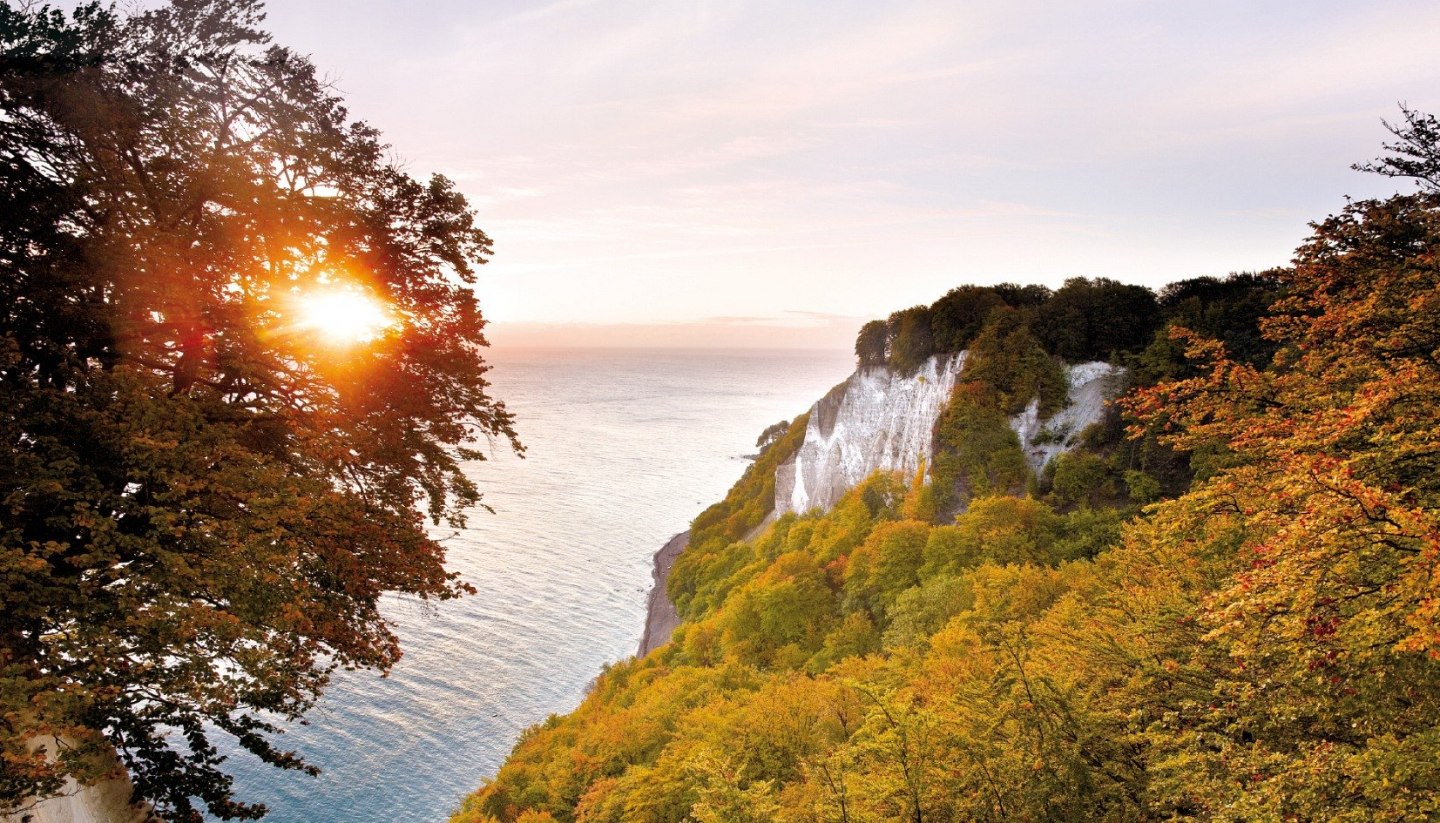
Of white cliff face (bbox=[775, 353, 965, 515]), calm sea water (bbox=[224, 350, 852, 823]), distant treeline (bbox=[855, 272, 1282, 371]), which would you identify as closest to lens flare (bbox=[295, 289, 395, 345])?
calm sea water (bbox=[224, 350, 852, 823])

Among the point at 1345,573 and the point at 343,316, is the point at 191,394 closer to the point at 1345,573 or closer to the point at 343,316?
the point at 343,316

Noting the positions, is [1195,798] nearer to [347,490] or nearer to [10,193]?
[347,490]

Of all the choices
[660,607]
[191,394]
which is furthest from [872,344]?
[191,394]

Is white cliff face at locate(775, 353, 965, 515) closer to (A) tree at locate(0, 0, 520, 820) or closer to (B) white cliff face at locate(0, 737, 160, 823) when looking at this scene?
(A) tree at locate(0, 0, 520, 820)

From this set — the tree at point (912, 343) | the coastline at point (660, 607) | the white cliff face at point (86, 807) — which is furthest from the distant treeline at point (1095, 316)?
the white cliff face at point (86, 807)

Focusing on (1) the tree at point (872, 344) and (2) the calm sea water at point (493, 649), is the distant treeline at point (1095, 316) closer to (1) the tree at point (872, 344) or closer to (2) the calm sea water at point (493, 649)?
(1) the tree at point (872, 344)
